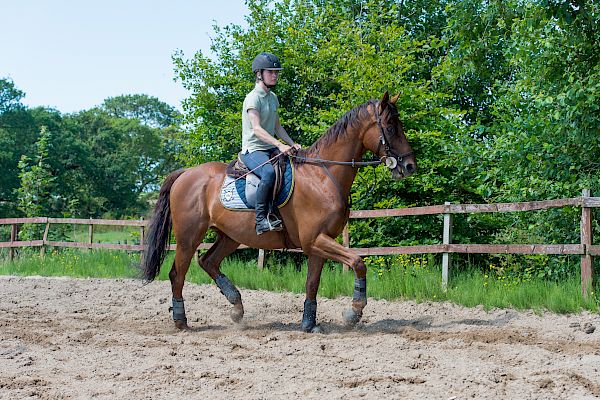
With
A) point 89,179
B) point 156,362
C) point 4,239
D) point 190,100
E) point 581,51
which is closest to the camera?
point 156,362

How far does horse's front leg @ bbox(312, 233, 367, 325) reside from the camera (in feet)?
23.5

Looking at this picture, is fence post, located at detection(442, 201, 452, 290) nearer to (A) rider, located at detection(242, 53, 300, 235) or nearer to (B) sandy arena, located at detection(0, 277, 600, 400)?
(B) sandy arena, located at detection(0, 277, 600, 400)

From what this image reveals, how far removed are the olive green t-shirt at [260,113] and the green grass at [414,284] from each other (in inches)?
113

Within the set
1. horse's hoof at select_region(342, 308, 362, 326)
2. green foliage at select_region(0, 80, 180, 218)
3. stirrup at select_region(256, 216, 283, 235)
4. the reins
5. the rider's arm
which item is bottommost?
horse's hoof at select_region(342, 308, 362, 326)

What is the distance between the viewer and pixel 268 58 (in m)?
7.50

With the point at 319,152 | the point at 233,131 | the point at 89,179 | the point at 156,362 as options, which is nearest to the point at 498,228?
the point at 233,131

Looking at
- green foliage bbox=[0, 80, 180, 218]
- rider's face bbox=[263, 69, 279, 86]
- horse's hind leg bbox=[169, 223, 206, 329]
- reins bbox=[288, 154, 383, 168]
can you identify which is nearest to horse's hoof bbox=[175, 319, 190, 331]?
horse's hind leg bbox=[169, 223, 206, 329]

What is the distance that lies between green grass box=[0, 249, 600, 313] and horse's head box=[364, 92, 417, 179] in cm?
266

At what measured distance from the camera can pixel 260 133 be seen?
754 centimetres

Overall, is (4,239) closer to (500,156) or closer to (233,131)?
(233,131)

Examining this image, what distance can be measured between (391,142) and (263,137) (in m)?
1.46

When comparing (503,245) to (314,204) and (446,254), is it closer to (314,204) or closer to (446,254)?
(446,254)

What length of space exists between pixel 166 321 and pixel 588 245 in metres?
5.64

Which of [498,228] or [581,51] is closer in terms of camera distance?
[581,51]
